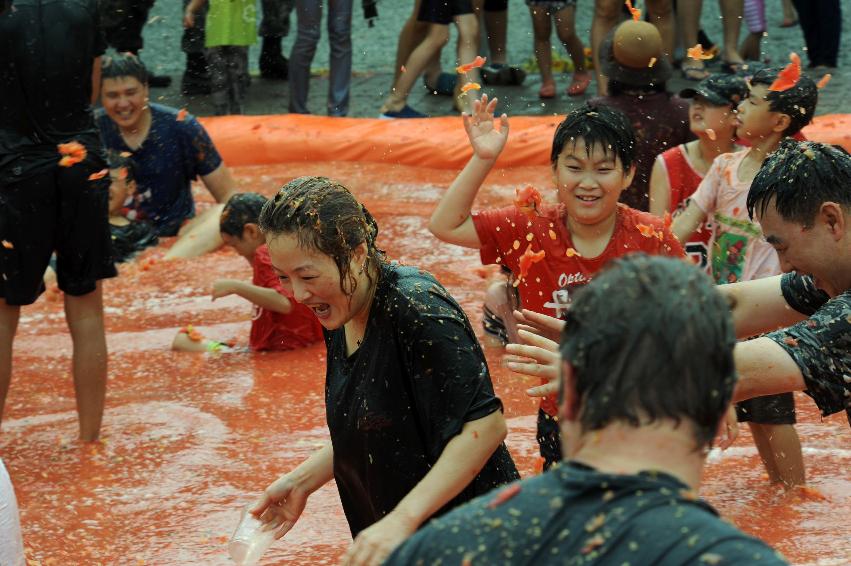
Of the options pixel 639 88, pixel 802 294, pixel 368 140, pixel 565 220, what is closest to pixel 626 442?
pixel 802 294

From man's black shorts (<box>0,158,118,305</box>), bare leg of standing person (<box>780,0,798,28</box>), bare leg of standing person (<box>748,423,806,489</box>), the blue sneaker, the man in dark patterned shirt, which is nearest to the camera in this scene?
the man in dark patterned shirt

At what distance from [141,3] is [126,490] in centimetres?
660

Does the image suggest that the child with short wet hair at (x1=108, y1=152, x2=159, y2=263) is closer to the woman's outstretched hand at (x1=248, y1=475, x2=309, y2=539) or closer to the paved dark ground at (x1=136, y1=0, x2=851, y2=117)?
the paved dark ground at (x1=136, y1=0, x2=851, y2=117)

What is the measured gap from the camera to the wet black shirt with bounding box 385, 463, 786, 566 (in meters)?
1.66

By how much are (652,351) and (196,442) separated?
4083 millimetres

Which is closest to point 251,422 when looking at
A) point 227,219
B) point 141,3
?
point 227,219

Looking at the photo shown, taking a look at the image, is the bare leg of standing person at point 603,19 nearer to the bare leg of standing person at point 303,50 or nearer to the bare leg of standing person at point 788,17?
the bare leg of standing person at point 303,50

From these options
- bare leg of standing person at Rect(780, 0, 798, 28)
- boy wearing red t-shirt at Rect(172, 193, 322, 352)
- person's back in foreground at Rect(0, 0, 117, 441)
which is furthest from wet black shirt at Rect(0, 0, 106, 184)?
bare leg of standing person at Rect(780, 0, 798, 28)

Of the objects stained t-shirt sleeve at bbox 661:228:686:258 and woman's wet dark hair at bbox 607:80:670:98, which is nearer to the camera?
stained t-shirt sleeve at bbox 661:228:686:258

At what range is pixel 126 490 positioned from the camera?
16.8ft

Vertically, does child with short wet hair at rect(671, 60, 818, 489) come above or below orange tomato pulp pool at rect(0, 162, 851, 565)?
above

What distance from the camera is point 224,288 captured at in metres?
6.45

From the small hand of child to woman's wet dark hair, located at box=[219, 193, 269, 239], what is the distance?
0.29 meters

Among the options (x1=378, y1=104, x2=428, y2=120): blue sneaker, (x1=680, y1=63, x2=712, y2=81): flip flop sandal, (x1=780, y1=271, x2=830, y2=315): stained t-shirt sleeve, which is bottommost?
(x1=378, y1=104, x2=428, y2=120): blue sneaker
